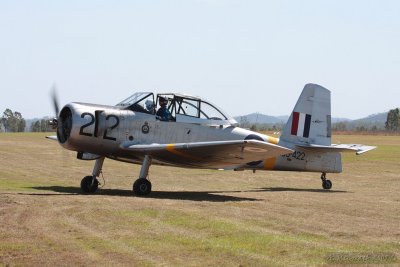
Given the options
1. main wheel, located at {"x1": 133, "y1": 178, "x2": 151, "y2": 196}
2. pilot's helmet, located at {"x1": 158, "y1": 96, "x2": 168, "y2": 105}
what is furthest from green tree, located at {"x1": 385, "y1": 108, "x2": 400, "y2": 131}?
main wheel, located at {"x1": 133, "y1": 178, "x2": 151, "y2": 196}

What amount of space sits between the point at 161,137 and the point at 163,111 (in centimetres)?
66

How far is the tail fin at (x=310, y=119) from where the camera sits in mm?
19859

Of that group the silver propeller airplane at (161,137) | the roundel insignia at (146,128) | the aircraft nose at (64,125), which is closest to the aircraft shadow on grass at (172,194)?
the silver propeller airplane at (161,137)

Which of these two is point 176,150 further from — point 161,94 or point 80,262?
point 80,262

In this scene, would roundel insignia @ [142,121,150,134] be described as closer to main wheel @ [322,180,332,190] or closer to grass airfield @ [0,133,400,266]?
grass airfield @ [0,133,400,266]

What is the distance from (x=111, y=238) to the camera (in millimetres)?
9367

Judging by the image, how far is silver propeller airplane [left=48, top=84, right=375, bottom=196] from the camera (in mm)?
16203

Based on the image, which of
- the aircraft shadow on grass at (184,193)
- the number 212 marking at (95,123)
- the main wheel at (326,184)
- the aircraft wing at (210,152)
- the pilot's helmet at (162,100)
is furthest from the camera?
the main wheel at (326,184)

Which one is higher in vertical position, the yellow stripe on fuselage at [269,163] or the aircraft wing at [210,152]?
the aircraft wing at [210,152]

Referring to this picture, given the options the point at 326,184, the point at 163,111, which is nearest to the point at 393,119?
the point at 326,184

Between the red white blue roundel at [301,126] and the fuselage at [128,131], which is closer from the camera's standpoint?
the fuselage at [128,131]

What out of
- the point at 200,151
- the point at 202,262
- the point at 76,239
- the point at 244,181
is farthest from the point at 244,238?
the point at 244,181

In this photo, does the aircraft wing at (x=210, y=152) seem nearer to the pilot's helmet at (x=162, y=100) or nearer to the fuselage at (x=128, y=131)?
the fuselage at (x=128, y=131)

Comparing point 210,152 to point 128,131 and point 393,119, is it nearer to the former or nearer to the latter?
point 128,131
